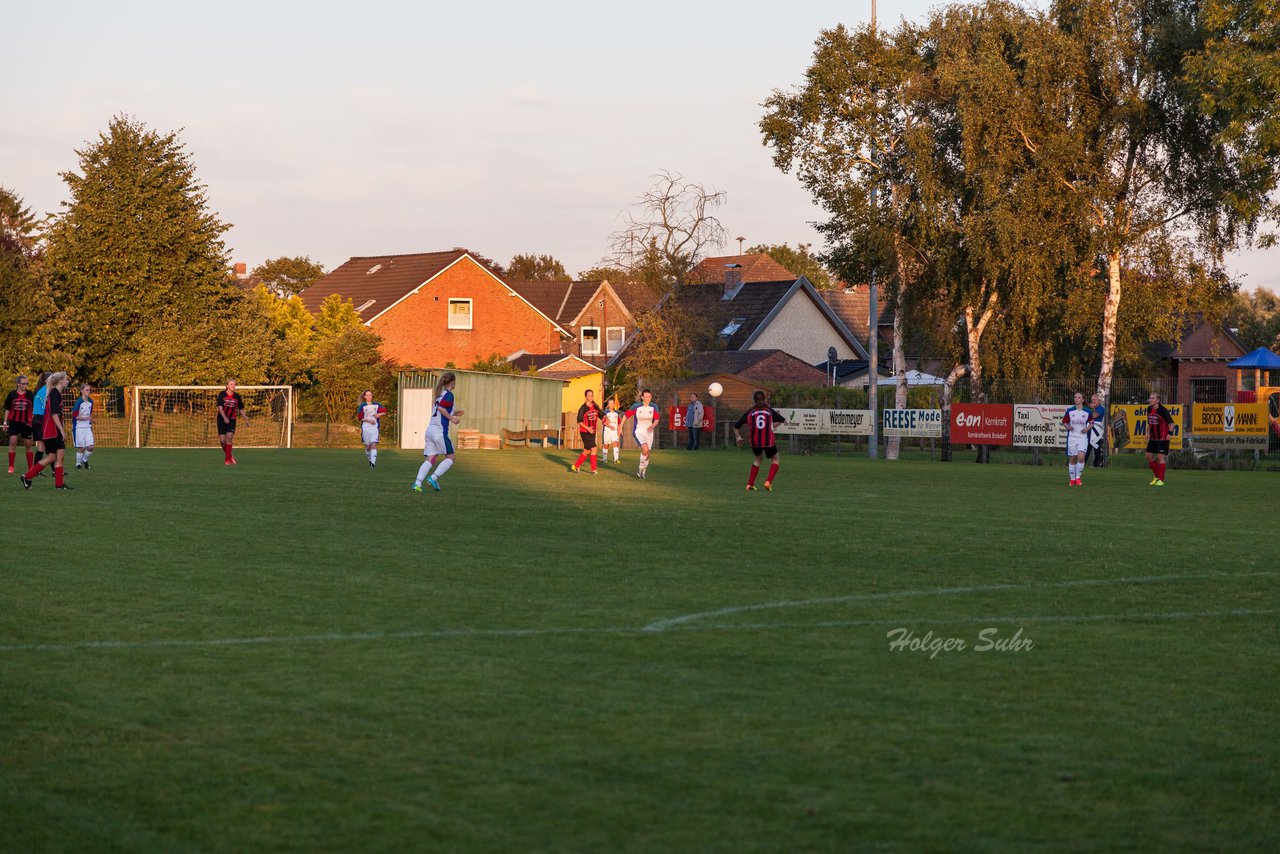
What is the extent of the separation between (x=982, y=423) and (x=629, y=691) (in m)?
34.1

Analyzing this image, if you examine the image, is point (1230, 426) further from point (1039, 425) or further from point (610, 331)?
point (610, 331)

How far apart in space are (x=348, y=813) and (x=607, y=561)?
7.84 metres

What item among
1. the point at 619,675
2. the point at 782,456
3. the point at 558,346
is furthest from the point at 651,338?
the point at 619,675

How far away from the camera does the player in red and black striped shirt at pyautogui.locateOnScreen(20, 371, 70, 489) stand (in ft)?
71.5

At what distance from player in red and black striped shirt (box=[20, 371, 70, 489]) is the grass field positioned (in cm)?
660

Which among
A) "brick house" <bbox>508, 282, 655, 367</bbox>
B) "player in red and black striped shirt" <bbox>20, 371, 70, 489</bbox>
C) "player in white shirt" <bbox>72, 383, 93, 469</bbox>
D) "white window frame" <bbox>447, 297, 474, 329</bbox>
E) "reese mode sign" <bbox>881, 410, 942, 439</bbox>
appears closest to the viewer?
"player in red and black striped shirt" <bbox>20, 371, 70, 489</bbox>

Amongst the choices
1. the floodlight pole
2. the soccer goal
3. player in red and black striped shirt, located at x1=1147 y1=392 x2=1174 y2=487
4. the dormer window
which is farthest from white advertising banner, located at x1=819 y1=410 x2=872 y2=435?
the dormer window

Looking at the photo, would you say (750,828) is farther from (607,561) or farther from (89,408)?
(89,408)

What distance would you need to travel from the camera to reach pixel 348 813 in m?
5.06

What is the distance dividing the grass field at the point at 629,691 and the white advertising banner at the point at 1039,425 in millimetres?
23102

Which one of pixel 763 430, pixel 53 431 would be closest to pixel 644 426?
pixel 763 430

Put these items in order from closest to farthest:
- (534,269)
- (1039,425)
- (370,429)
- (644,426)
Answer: (644,426) < (370,429) < (1039,425) < (534,269)

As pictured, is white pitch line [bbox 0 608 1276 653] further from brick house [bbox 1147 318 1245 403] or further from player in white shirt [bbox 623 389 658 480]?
brick house [bbox 1147 318 1245 403]

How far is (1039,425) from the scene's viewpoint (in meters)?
38.4
